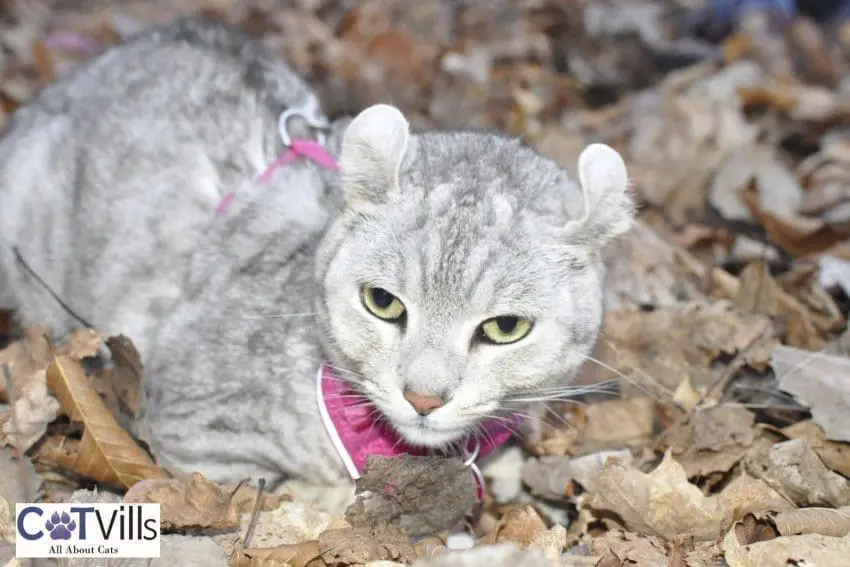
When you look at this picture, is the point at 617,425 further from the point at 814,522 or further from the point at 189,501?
the point at 189,501

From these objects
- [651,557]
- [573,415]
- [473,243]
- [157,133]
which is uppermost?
[473,243]

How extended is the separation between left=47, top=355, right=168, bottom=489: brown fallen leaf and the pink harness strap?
2.85ft

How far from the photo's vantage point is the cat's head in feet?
9.04

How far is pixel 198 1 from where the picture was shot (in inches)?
285

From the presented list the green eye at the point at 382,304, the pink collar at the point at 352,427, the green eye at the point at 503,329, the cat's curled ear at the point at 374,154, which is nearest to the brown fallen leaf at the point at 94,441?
the pink collar at the point at 352,427

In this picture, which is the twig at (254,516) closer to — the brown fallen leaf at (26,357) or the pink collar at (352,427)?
the pink collar at (352,427)

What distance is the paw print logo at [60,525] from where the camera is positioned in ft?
9.25

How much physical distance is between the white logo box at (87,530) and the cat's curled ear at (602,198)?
159 cm

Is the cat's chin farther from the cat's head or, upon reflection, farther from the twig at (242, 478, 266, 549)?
the twig at (242, 478, 266, 549)

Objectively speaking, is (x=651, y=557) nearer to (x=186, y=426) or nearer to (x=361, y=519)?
(x=361, y=519)

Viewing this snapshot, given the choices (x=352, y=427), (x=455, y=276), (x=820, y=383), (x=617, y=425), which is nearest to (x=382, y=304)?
A: (x=455, y=276)

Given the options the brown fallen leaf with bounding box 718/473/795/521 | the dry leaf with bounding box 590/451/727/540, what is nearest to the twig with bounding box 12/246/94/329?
the dry leaf with bounding box 590/451/727/540

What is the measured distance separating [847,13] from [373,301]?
6.37 metres

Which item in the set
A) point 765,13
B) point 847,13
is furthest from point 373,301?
point 847,13
